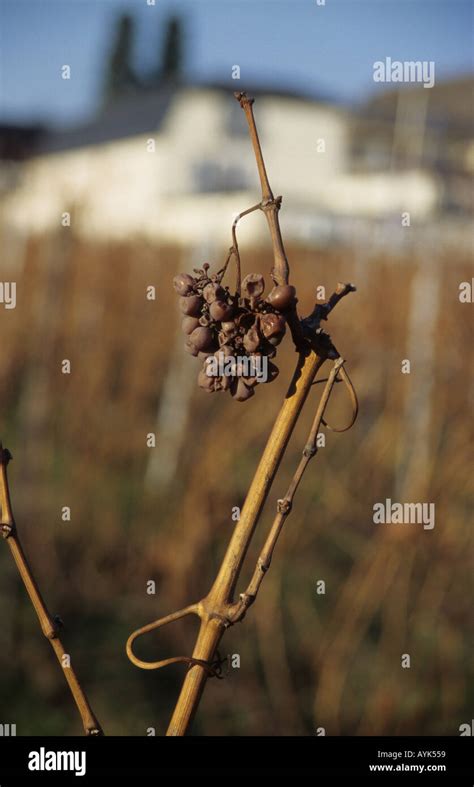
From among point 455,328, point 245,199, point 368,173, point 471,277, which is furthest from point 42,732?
point 245,199

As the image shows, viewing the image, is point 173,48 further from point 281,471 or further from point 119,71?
point 281,471

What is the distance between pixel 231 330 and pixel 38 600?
19cm

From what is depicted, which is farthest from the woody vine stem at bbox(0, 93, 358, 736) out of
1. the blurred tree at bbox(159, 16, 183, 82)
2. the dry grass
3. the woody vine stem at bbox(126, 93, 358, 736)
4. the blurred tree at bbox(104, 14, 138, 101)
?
the blurred tree at bbox(159, 16, 183, 82)

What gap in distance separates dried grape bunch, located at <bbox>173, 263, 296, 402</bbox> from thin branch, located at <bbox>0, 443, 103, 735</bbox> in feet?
0.43

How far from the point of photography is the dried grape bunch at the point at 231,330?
0.51 meters

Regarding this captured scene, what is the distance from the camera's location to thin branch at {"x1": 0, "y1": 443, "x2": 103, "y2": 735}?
1.63 ft

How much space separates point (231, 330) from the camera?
0.53 metres

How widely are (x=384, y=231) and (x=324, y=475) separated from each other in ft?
9.80

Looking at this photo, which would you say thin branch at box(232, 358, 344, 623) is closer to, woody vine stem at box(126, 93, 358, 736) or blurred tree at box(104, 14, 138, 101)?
woody vine stem at box(126, 93, 358, 736)

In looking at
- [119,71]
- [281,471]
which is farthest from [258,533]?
[119,71]

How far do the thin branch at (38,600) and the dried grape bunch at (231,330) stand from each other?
0.13 metres

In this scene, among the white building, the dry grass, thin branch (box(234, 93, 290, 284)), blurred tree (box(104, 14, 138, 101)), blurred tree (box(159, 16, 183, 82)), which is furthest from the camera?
blurred tree (box(159, 16, 183, 82))

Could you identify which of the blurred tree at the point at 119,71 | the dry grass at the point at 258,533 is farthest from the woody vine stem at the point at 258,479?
the blurred tree at the point at 119,71

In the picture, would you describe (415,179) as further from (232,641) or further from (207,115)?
(207,115)
